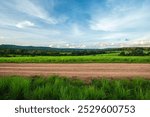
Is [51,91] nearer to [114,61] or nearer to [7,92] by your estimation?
[7,92]

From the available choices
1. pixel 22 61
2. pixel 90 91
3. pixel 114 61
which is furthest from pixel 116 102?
pixel 22 61

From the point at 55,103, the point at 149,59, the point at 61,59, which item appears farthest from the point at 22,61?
the point at 55,103

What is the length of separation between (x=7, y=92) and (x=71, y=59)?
94.3 ft

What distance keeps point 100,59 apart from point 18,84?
28036 millimetres

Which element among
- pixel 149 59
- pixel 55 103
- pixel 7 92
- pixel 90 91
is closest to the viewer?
pixel 55 103

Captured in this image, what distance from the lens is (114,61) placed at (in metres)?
34.1

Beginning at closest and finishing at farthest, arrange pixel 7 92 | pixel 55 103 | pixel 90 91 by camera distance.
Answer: pixel 55 103
pixel 90 91
pixel 7 92

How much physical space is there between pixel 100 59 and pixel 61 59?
263 inches

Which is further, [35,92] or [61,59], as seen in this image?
[61,59]

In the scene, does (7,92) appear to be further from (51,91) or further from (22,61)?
(22,61)

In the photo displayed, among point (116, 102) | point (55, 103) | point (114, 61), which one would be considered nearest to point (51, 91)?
point (55, 103)

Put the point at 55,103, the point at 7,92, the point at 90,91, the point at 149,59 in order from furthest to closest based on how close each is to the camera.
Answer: the point at 149,59
the point at 7,92
the point at 90,91
the point at 55,103

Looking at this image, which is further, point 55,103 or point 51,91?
point 51,91

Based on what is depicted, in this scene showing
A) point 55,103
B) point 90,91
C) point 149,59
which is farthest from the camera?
point 149,59
